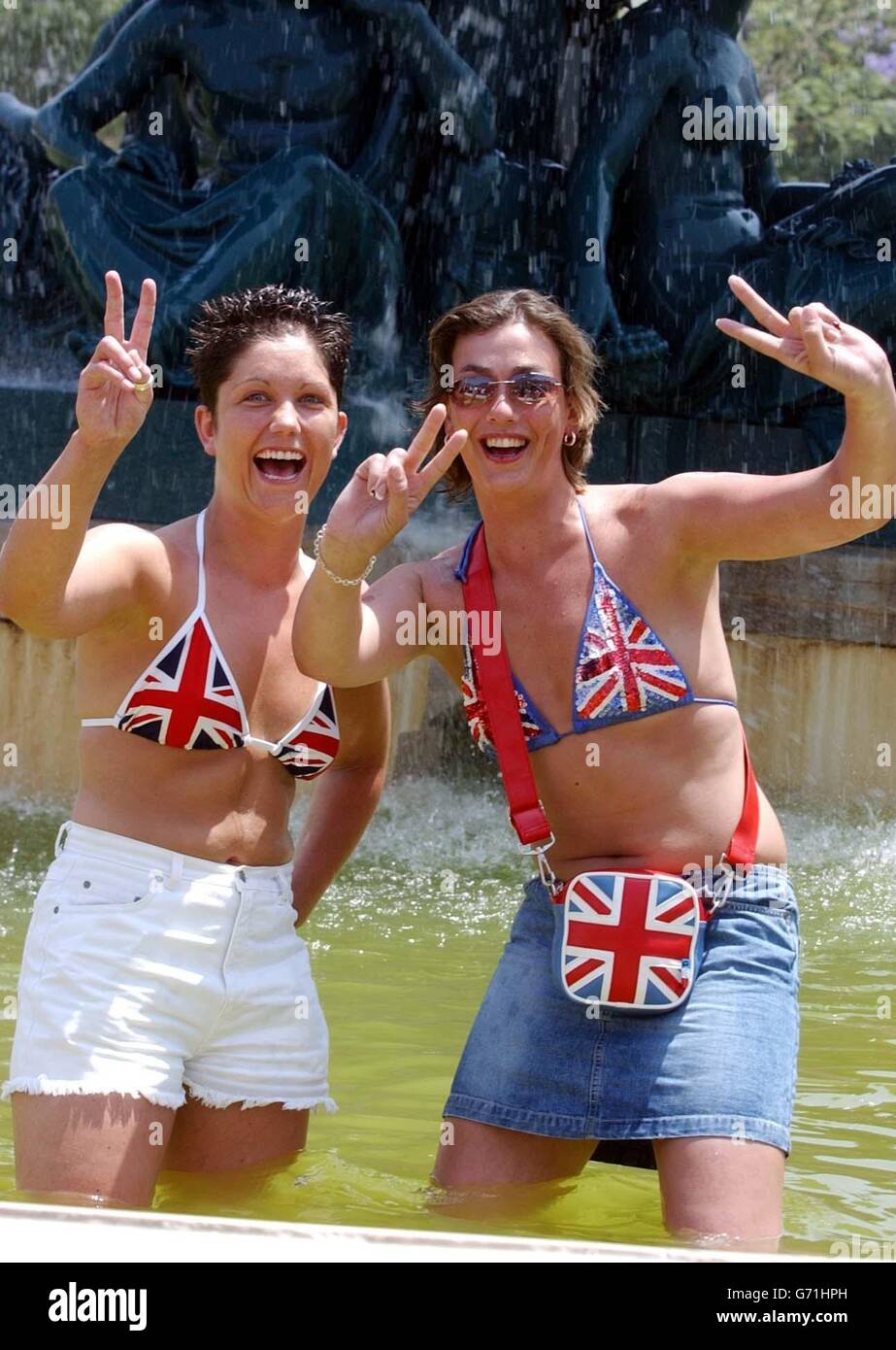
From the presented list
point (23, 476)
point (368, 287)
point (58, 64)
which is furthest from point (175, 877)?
point (58, 64)

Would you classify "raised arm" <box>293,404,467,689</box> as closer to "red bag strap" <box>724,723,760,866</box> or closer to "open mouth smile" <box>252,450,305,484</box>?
"open mouth smile" <box>252,450,305,484</box>

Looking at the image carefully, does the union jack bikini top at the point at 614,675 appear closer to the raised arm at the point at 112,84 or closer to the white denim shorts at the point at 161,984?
the white denim shorts at the point at 161,984

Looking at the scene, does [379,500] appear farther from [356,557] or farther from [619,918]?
[619,918]

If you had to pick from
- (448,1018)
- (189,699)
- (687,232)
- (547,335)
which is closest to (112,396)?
(189,699)

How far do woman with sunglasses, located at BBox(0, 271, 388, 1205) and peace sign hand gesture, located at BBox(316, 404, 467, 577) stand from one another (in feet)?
0.98

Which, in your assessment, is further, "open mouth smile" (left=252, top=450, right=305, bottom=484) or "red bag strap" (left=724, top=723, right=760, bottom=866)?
"open mouth smile" (left=252, top=450, right=305, bottom=484)

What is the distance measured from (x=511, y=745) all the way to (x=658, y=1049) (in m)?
0.56

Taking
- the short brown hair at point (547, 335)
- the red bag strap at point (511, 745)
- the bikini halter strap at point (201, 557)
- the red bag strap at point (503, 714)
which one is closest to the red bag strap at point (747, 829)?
the red bag strap at point (511, 745)

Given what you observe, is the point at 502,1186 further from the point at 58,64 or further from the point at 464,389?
the point at 58,64

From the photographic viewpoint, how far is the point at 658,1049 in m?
3.04

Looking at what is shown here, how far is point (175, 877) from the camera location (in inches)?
119

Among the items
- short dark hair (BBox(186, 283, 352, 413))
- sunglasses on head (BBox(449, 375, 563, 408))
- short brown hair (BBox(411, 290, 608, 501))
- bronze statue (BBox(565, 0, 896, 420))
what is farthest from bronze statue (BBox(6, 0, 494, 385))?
sunglasses on head (BBox(449, 375, 563, 408))

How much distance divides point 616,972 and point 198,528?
1071 millimetres

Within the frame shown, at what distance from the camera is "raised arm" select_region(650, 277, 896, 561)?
2.89 meters
